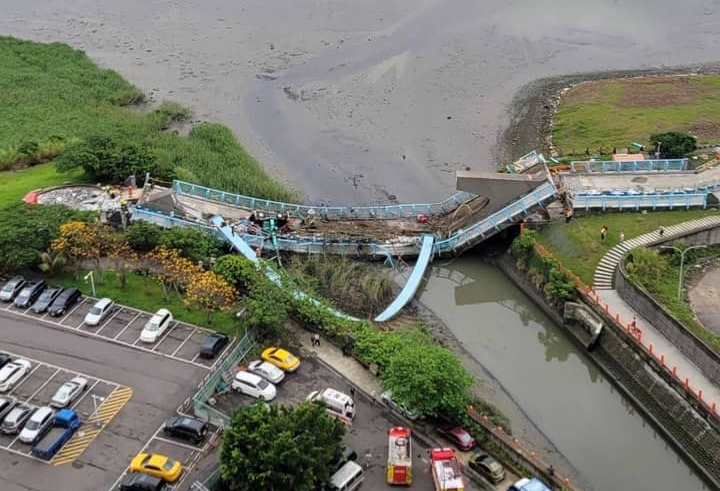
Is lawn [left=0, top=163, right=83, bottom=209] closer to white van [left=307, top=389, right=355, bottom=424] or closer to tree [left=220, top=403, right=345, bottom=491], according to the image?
white van [left=307, top=389, right=355, bottom=424]

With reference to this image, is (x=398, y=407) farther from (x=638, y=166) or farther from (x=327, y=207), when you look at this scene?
(x=638, y=166)

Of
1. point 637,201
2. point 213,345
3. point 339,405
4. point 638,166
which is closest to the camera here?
point 339,405

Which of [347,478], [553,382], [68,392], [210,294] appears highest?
A: [210,294]

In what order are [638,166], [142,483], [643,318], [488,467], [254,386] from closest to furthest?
[142,483] → [488,467] → [254,386] → [643,318] → [638,166]

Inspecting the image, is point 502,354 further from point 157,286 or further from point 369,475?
point 157,286

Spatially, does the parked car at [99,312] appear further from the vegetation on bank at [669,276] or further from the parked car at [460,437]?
the vegetation on bank at [669,276]

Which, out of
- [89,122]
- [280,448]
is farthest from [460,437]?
[89,122]

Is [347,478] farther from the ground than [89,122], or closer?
closer
